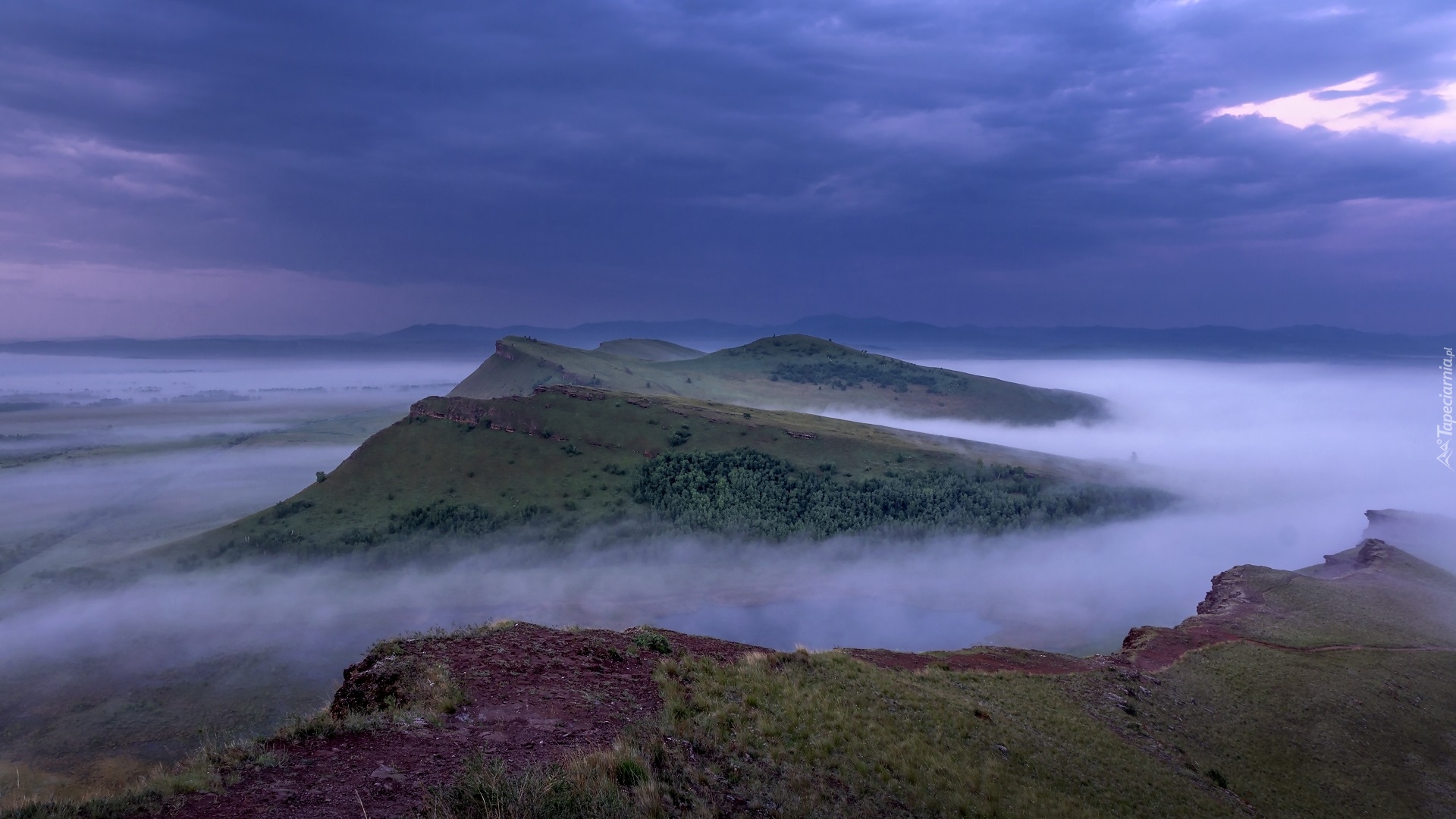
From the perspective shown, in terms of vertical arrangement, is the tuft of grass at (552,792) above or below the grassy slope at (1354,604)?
above

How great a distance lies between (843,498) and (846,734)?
62.5 m

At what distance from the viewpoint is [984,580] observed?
220ft

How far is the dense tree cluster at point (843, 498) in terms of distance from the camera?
76.1 metres

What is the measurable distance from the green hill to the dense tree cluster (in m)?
0.17

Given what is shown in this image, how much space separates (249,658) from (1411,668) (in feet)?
219

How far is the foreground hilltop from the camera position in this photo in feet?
37.4

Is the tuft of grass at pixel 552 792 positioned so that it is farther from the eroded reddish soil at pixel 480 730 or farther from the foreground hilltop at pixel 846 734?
the eroded reddish soil at pixel 480 730

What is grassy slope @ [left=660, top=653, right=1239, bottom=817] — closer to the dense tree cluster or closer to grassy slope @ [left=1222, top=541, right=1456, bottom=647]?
grassy slope @ [left=1222, top=541, right=1456, bottom=647]

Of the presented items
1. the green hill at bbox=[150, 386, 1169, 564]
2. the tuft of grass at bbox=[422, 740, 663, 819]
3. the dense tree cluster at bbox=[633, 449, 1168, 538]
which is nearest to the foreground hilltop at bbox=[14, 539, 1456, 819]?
the tuft of grass at bbox=[422, 740, 663, 819]

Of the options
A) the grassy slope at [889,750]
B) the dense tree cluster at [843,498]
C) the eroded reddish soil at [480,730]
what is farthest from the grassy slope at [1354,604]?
the eroded reddish soil at [480,730]

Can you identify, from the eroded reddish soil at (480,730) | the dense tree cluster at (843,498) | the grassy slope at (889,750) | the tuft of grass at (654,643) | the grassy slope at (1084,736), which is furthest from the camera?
the dense tree cluster at (843,498)

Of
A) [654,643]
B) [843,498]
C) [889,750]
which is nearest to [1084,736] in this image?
[889,750]

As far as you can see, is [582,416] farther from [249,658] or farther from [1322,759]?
[1322,759]

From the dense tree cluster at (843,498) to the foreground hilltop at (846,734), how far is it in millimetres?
41433
